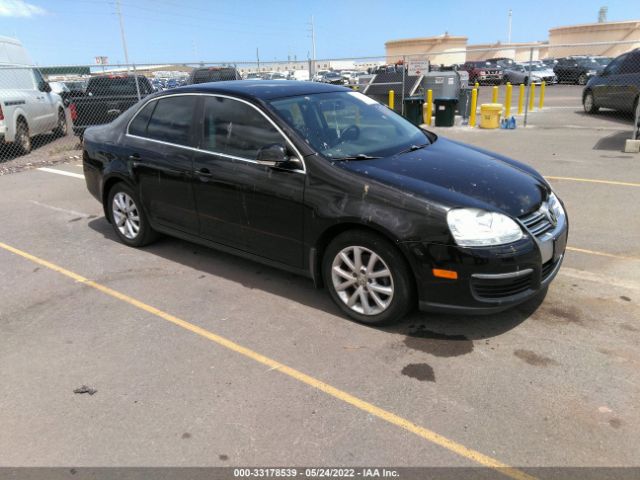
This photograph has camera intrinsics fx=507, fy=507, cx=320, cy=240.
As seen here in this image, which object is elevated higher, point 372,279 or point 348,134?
point 348,134

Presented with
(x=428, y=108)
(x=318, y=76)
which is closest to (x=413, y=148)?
(x=428, y=108)

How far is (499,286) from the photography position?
3.26m

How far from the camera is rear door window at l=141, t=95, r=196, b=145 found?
15.0ft

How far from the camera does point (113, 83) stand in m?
12.8

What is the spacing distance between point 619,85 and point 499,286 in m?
13.5

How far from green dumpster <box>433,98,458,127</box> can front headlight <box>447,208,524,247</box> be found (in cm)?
1131

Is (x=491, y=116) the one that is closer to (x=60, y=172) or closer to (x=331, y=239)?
(x=60, y=172)

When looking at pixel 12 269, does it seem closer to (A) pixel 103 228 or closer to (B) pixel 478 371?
(A) pixel 103 228

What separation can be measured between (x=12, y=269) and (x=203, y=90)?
2.60m

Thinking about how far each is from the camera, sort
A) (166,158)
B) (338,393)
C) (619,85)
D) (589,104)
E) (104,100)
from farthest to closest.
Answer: (589,104)
(619,85)
(104,100)
(166,158)
(338,393)

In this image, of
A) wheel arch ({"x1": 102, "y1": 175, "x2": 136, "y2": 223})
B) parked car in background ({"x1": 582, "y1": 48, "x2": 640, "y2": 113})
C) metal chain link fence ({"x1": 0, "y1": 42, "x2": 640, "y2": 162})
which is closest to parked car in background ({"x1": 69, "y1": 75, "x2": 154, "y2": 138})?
metal chain link fence ({"x1": 0, "y1": 42, "x2": 640, "y2": 162})

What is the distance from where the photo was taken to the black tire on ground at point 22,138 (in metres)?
10.8

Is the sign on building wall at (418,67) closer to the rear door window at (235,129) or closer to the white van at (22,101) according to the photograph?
the white van at (22,101)

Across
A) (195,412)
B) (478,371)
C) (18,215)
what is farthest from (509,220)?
(18,215)
